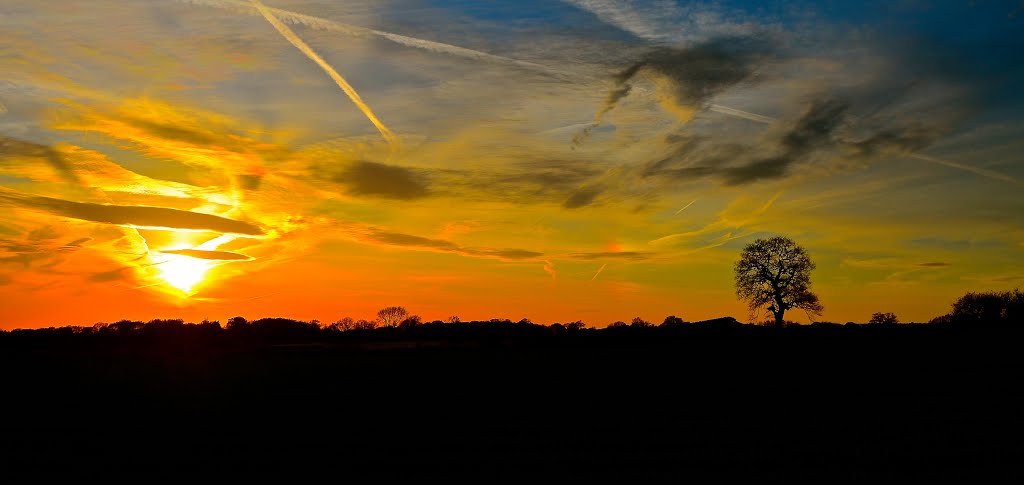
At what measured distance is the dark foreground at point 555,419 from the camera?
15711 mm

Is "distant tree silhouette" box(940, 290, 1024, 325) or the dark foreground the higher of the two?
"distant tree silhouette" box(940, 290, 1024, 325)

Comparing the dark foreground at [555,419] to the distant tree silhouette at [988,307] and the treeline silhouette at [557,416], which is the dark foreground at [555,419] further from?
the distant tree silhouette at [988,307]

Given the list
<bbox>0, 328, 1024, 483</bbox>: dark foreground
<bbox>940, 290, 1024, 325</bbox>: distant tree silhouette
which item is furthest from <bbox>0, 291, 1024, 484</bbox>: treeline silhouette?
<bbox>940, 290, 1024, 325</bbox>: distant tree silhouette

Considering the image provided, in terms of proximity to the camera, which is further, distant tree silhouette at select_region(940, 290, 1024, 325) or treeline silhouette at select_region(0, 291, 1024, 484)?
distant tree silhouette at select_region(940, 290, 1024, 325)

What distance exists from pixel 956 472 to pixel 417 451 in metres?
12.8

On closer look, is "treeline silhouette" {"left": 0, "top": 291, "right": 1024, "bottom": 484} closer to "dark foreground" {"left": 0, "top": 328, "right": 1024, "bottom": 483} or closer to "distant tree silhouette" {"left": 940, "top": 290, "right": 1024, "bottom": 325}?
"dark foreground" {"left": 0, "top": 328, "right": 1024, "bottom": 483}

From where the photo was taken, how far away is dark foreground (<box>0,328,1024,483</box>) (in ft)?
51.5

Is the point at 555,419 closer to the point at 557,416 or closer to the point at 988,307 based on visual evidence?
the point at 557,416

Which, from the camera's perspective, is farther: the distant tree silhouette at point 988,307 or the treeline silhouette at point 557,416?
the distant tree silhouette at point 988,307

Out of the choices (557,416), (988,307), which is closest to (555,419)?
(557,416)

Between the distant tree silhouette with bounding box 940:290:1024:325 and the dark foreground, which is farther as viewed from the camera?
the distant tree silhouette with bounding box 940:290:1024:325

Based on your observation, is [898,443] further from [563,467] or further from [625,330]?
[625,330]

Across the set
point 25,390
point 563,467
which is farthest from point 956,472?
point 25,390

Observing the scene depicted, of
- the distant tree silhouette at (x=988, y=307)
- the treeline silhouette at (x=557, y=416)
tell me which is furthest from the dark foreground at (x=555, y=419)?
the distant tree silhouette at (x=988, y=307)
